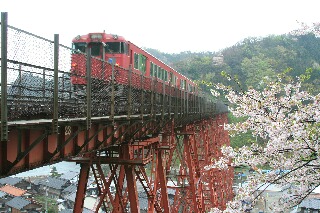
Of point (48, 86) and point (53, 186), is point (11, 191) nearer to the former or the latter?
point (53, 186)

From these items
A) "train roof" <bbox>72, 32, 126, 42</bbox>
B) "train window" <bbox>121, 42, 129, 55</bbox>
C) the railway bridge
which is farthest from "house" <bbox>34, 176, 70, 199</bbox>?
the railway bridge

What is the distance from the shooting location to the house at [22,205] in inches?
1228

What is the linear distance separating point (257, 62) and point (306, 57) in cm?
1176

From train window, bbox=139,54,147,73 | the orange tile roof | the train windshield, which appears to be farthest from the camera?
the orange tile roof

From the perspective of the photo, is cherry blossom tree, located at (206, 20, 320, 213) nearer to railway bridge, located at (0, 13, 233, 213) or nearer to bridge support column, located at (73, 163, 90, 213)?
railway bridge, located at (0, 13, 233, 213)

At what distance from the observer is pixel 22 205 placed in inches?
1228

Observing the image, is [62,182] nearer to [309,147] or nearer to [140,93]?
[140,93]

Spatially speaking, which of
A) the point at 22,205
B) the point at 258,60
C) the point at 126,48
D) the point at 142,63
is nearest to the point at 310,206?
the point at 142,63

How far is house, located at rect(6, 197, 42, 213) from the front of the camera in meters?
31.2

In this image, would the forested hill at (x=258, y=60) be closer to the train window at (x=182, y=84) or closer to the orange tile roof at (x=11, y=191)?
the train window at (x=182, y=84)

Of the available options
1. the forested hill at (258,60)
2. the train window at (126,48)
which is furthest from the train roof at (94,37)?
the forested hill at (258,60)

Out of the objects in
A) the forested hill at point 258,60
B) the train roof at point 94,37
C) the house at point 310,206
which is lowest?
the house at point 310,206

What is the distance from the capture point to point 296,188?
20.9ft

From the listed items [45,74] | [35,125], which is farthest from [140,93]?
[35,125]
